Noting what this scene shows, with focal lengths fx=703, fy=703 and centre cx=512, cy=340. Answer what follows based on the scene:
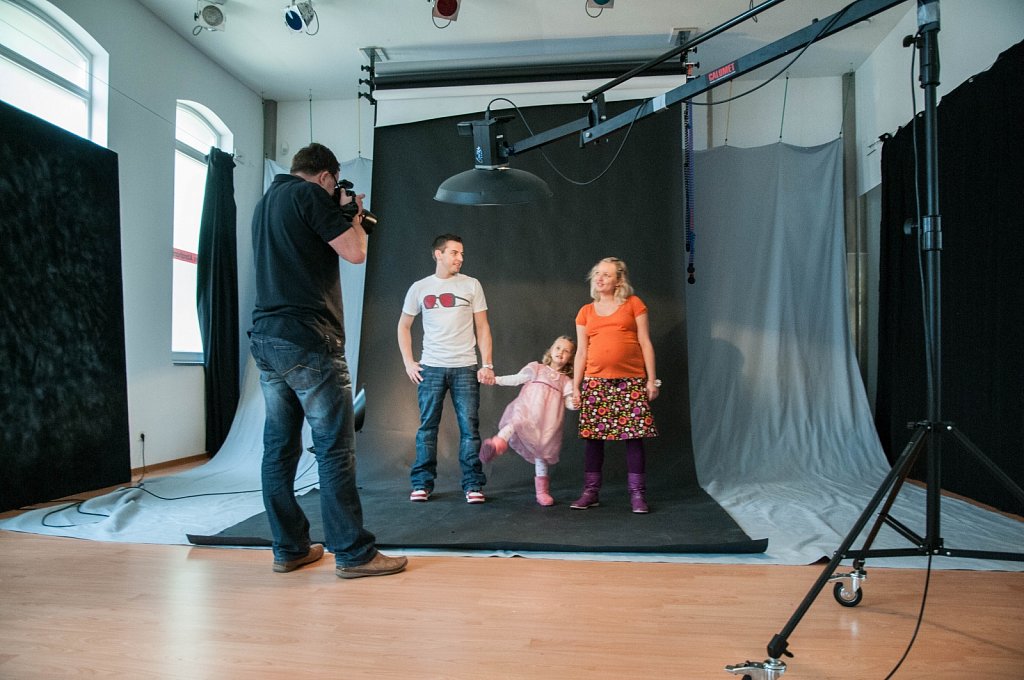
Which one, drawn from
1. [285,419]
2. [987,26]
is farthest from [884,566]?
[987,26]

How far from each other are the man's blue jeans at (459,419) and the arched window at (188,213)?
7.76ft

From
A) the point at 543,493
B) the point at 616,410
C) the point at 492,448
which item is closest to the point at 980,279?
the point at 616,410

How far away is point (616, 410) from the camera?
3.57 metres

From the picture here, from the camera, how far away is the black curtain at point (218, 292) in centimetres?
550

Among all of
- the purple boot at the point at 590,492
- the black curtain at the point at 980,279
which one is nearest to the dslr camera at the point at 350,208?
the purple boot at the point at 590,492

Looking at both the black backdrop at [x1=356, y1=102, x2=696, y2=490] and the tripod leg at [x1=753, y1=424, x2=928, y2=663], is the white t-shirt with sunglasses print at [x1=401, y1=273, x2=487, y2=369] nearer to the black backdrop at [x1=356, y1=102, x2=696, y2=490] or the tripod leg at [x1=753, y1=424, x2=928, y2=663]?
the black backdrop at [x1=356, y1=102, x2=696, y2=490]

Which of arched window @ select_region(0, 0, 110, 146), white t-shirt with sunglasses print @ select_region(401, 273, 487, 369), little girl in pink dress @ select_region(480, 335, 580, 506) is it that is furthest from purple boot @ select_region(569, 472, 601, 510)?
arched window @ select_region(0, 0, 110, 146)

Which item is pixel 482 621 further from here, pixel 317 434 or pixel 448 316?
pixel 448 316

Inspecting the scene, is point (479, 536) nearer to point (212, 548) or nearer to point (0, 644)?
point (212, 548)

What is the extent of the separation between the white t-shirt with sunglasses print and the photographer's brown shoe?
5.63ft

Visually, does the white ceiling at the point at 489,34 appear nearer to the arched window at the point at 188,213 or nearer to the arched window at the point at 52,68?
the arched window at the point at 188,213

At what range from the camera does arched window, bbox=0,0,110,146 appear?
3.96m

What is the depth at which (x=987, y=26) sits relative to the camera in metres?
3.95

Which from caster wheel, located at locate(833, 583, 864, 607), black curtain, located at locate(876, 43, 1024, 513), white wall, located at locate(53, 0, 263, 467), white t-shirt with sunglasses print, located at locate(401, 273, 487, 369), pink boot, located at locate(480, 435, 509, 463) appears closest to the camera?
caster wheel, located at locate(833, 583, 864, 607)
